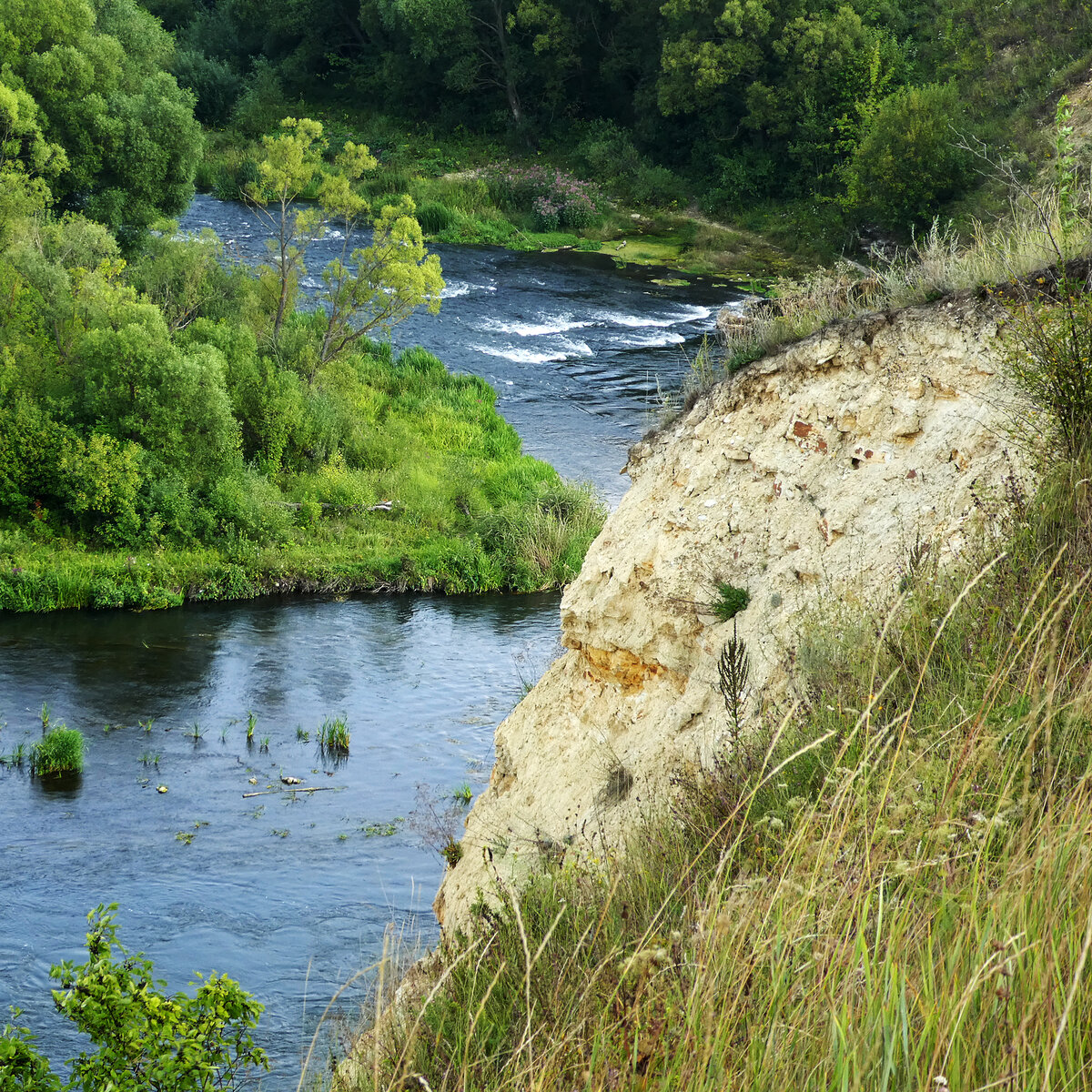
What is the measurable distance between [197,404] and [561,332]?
52.4ft

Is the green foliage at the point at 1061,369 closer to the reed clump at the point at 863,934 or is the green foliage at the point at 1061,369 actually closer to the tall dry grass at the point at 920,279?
the tall dry grass at the point at 920,279

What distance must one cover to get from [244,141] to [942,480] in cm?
5517

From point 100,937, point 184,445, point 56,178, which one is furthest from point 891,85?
→ point 100,937

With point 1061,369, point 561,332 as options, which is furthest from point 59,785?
point 561,332

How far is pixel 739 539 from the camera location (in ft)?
26.8

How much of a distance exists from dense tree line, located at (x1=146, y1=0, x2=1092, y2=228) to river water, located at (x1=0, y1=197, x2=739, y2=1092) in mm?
25545

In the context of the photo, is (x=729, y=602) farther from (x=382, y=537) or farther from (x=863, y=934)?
(x=382, y=537)

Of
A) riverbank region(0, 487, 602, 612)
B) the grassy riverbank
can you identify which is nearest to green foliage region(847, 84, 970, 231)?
the grassy riverbank

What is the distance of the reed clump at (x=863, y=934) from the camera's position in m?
2.33

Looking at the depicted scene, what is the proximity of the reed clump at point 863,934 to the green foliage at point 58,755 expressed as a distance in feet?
38.3

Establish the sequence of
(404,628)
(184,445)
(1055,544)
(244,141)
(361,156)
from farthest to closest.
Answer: (244,141), (361,156), (184,445), (404,628), (1055,544)

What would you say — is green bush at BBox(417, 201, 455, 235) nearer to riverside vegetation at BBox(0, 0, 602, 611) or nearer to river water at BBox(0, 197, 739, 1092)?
riverside vegetation at BBox(0, 0, 602, 611)

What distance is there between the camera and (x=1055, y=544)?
5020mm

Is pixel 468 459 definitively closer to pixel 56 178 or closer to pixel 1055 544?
pixel 56 178
